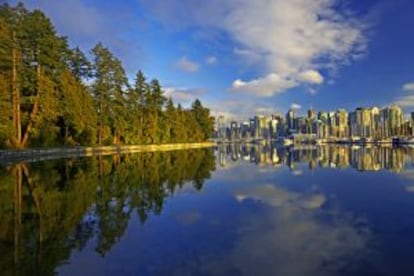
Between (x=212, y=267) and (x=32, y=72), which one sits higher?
(x=32, y=72)

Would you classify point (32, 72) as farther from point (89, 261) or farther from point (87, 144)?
point (89, 261)

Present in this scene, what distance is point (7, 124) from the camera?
133ft

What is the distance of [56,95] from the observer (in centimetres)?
5156

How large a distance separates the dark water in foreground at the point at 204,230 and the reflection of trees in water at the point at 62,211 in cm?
4

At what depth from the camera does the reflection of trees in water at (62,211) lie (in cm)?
933

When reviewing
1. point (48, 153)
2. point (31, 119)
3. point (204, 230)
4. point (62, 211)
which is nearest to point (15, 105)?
point (31, 119)

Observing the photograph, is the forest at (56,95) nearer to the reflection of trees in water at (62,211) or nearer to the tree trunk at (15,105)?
the tree trunk at (15,105)

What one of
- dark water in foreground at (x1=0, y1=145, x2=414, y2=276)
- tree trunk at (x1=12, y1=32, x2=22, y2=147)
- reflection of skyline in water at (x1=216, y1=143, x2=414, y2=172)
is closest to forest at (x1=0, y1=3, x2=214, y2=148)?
tree trunk at (x1=12, y1=32, x2=22, y2=147)

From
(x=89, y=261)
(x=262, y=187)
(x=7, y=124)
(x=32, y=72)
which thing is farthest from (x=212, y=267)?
(x=32, y=72)

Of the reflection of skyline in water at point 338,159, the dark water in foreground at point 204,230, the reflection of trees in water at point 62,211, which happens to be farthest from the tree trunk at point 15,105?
the dark water in foreground at point 204,230

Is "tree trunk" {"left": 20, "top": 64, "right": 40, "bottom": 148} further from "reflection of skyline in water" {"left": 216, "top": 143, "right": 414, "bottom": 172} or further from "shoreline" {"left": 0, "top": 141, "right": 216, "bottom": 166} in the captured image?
"reflection of skyline in water" {"left": 216, "top": 143, "right": 414, "bottom": 172}

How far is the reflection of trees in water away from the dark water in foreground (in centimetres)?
4

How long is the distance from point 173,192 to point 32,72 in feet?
113

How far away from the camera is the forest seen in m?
44.1
